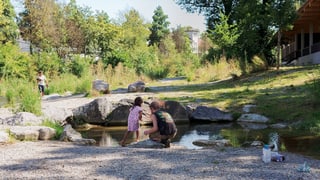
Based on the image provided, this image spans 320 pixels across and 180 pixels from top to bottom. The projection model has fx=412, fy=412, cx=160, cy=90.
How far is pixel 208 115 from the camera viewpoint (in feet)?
41.3

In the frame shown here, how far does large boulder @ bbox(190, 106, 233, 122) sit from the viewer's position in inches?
491

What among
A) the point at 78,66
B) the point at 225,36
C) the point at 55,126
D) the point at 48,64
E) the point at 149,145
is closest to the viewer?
the point at 149,145

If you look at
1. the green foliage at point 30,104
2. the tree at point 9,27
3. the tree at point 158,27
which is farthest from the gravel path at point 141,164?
the tree at point 158,27

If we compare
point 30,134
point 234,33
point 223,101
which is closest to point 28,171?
point 30,134

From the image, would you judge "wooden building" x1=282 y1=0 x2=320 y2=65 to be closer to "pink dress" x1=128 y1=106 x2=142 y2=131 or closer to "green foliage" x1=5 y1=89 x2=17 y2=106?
"green foliage" x1=5 y1=89 x2=17 y2=106

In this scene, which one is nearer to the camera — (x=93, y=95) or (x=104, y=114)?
(x=104, y=114)

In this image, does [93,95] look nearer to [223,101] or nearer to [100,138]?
[223,101]

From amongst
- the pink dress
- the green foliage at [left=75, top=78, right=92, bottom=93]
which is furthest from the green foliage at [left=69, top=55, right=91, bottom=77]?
the pink dress

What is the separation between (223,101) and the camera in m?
14.3

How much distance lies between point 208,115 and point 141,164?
6.75 meters

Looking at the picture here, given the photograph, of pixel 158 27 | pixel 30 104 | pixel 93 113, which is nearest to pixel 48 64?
pixel 93 113

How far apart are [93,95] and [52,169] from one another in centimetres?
1193

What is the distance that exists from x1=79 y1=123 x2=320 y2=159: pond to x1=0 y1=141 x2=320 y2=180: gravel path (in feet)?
4.65

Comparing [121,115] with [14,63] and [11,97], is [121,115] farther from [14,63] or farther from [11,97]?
[14,63]
